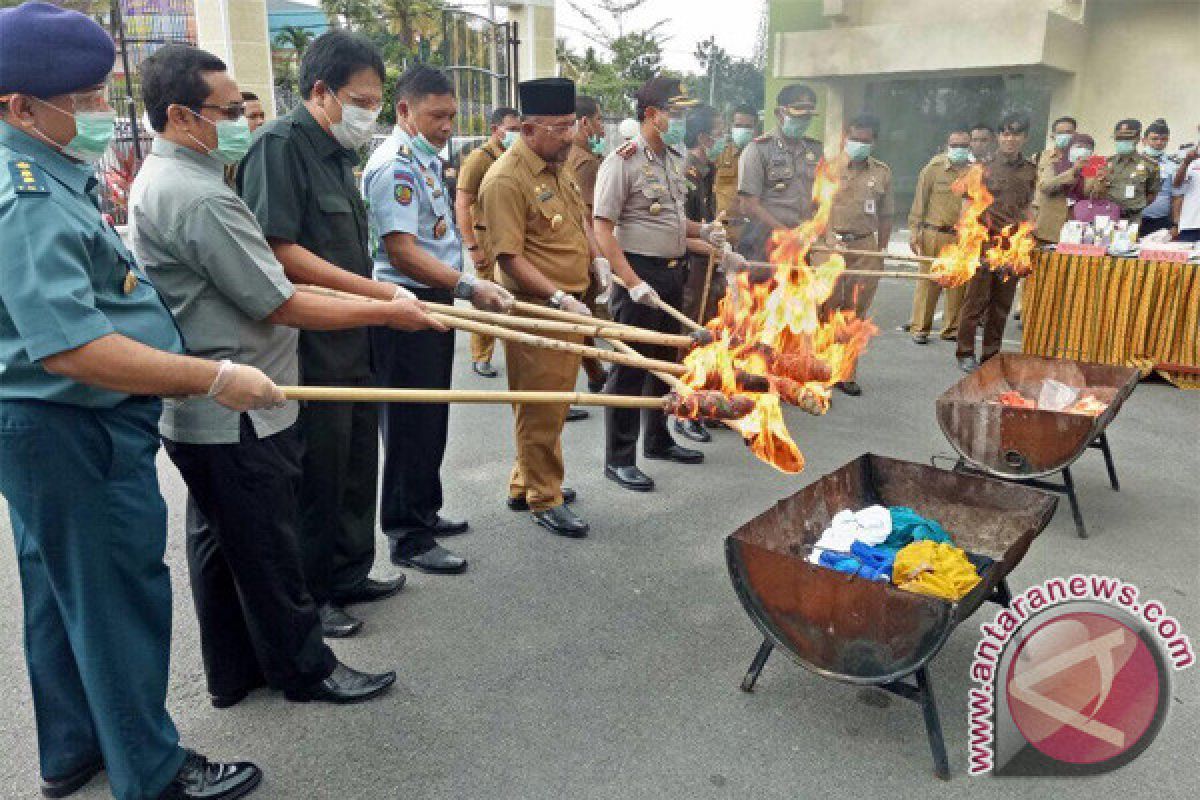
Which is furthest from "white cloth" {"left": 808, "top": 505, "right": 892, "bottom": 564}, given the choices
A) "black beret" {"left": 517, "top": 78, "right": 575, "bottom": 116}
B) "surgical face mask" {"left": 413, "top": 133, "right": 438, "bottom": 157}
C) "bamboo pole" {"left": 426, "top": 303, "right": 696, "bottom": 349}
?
"surgical face mask" {"left": 413, "top": 133, "right": 438, "bottom": 157}

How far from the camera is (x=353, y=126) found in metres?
3.23

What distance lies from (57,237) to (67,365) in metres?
0.30

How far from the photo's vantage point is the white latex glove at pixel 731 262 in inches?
226

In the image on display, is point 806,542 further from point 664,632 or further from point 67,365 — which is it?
point 67,365

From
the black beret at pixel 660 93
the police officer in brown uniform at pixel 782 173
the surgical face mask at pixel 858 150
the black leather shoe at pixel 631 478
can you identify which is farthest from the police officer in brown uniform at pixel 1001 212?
the black leather shoe at pixel 631 478

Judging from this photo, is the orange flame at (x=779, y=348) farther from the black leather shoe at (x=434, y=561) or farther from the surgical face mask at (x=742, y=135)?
the surgical face mask at (x=742, y=135)

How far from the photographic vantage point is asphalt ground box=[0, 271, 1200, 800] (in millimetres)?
2738

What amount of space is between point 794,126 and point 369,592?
5090 millimetres

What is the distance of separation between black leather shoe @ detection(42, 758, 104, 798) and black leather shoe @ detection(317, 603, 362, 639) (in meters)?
0.99

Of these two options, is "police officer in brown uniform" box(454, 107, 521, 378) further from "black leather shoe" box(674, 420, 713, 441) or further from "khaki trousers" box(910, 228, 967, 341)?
"khaki trousers" box(910, 228, 967, 341)

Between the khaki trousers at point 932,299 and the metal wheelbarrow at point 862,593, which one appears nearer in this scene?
the metal wheelbarrow at point 862,593

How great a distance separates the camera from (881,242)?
8.19 meters

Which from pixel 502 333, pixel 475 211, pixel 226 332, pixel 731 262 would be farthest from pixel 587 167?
pixel 226 332

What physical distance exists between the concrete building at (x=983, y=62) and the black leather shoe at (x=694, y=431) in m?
12.6
